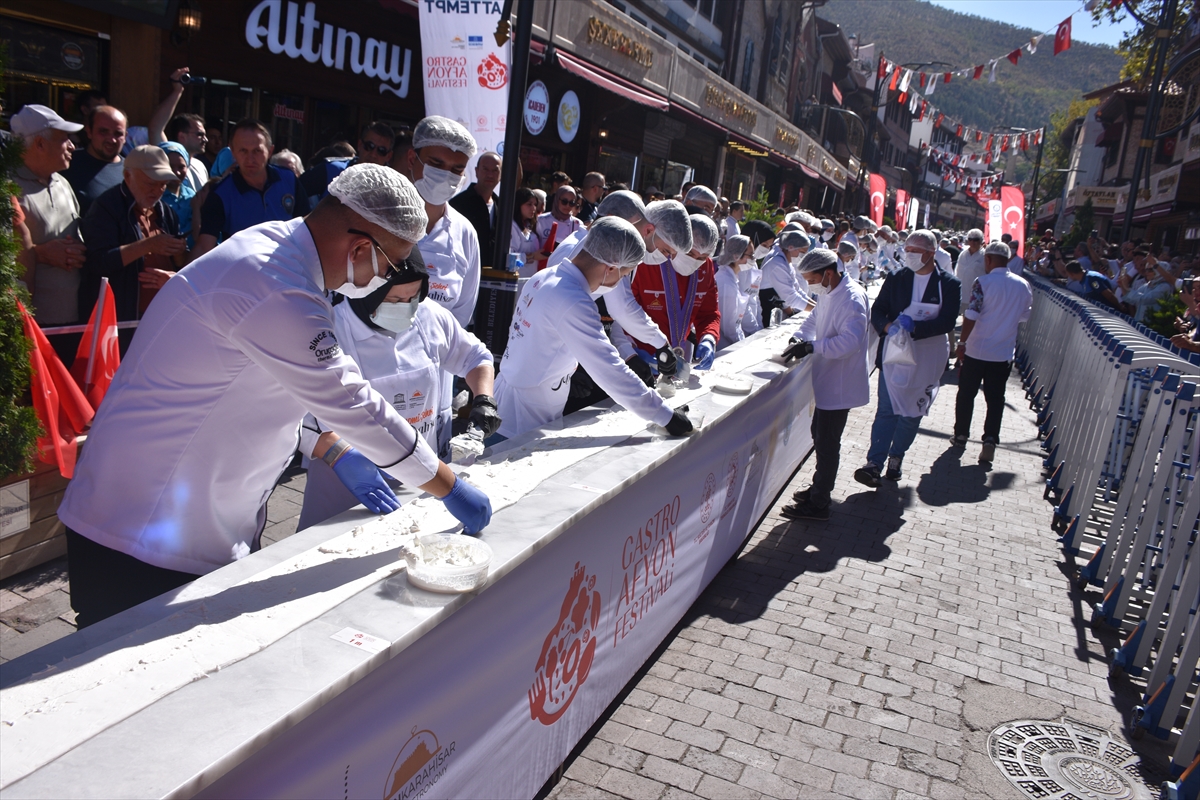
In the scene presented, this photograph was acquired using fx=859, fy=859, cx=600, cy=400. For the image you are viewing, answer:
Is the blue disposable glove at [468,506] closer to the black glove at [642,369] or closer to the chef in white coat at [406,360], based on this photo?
the chef in white coat at [406,360]

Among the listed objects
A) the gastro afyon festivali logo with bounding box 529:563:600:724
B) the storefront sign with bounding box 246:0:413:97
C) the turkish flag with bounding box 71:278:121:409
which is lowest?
the gastro afyon festivali logo with bounding box 529:563:600:724

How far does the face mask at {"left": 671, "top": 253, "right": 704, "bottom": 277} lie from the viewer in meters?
5.82

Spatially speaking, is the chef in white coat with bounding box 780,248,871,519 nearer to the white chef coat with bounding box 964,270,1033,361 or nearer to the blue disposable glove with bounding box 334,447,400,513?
the white chef coat with bounding box 964,270,1033,361

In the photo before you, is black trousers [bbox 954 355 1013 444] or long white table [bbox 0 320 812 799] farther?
black trousers [bbox 954 355 1013 444]

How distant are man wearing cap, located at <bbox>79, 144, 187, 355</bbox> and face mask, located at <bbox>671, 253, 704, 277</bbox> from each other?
3.08 meters

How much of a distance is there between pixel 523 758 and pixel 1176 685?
3234 millimetres

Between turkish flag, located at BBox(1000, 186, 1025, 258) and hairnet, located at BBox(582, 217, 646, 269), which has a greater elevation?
turkish flag, located at BBox(1000, 186, 1025, 258)

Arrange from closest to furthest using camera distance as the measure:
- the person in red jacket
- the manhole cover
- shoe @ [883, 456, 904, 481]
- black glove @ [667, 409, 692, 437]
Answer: the manhole cover
black glove @ [667, 409, 692, 437]
the person in red jacket
shoe @ [883, 456, 904, 481]

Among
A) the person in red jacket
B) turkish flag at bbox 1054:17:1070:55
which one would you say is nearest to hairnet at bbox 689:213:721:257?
the person in red jacket

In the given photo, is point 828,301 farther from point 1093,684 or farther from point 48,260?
→ point 48,260

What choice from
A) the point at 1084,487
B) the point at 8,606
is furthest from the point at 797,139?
the point at 8,606

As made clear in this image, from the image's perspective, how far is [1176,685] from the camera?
13.4 ft

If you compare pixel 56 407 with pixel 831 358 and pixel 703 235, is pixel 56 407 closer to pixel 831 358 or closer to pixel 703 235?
pixel 703 235

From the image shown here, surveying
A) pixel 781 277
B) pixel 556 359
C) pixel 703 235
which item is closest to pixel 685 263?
pixel 703 235
